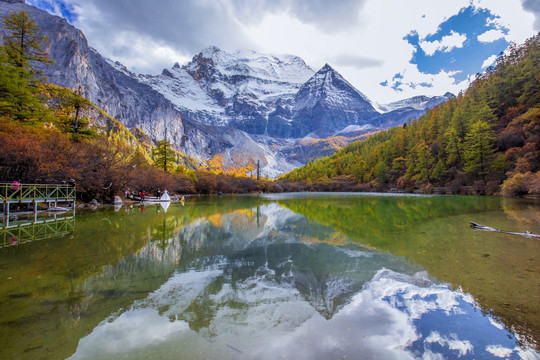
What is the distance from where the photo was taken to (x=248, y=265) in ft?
25.8

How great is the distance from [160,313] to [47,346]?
1.58m

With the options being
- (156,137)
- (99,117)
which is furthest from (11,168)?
(156,137)

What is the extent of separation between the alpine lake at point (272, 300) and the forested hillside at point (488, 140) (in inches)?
1241

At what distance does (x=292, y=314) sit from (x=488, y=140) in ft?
175

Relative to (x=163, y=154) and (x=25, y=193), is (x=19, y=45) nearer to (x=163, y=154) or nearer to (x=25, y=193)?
(x=25, y=193)

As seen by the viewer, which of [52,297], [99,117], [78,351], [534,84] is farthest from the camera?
[99,117]

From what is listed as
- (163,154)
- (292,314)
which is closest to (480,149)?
(292,314)

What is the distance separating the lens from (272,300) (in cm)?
539

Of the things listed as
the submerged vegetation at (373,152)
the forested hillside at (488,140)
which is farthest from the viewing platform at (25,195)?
the forested hillside at (488,140)

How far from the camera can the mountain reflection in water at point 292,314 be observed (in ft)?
12.0

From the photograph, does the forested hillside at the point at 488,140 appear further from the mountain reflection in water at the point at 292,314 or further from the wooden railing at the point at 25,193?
Result: the wooden railing at the point at 25,193

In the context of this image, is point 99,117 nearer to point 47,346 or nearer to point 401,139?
point 401,139

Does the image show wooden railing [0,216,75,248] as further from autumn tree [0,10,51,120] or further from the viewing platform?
autumn tree [0,10,51,120]

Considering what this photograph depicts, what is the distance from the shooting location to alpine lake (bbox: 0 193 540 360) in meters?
3.73
